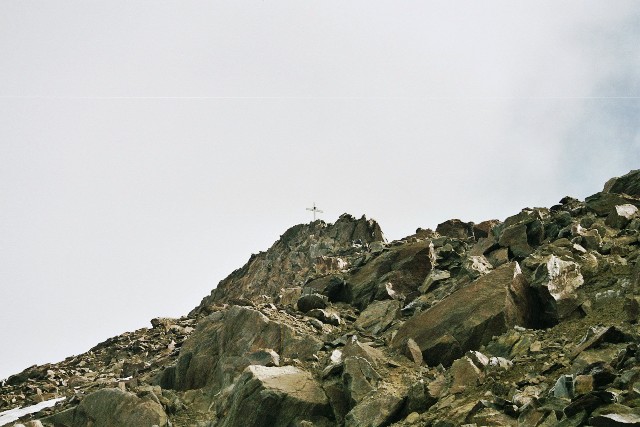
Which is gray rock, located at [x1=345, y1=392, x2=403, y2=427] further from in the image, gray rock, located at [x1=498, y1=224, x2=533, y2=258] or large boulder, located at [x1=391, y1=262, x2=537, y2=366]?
gray rock, located at [x1=498, y1=224, x2=533, y2=258]

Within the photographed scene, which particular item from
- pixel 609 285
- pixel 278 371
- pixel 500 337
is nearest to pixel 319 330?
pixel 278 371

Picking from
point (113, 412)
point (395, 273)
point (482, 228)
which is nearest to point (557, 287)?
point (395, 273)

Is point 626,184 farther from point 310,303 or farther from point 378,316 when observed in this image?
point 310,303

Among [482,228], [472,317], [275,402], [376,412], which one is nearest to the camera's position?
[376,412]

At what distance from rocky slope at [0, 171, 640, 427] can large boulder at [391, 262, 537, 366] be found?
1.9 inches

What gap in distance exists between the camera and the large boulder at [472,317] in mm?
15883

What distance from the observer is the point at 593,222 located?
22.9 metres

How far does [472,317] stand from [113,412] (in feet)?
44.1

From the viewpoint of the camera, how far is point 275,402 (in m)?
14.5

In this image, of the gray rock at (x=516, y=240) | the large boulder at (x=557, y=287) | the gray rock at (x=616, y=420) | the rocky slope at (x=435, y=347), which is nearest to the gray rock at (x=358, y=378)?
the rocky slope at (x=435, y=347)

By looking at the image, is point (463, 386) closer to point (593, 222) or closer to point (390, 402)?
point (390, 402)

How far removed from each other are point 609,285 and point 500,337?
4454mm

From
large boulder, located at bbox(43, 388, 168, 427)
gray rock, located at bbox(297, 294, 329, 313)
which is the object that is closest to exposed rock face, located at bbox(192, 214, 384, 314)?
gray rock, located at bbox(297, 294, 329, 313)

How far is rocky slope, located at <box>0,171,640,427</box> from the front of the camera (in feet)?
36.0
